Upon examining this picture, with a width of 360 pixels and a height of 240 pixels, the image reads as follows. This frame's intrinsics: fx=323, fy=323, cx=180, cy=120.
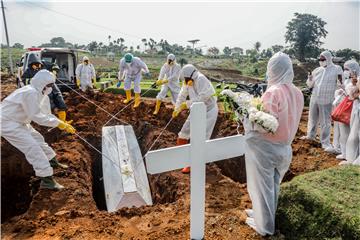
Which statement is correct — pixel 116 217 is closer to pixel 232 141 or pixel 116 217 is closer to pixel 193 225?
pixel 193 225

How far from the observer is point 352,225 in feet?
9.98

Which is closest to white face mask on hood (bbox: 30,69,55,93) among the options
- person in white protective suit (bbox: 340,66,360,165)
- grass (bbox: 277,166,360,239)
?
grass (bbox: 277,166,360,239)

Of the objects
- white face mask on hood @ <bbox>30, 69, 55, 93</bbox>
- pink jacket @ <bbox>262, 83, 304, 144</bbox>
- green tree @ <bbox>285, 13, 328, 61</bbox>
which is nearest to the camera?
pink jacket @ <bbox>262, 83, 304, 144</bbox>

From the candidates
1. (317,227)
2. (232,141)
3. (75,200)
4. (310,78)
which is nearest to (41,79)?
(75,200)

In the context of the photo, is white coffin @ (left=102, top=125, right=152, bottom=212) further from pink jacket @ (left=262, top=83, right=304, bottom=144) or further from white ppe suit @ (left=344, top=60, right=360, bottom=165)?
white ppe suit @ (left=344, top=60, right=360, bottom=165)

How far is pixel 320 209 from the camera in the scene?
3293 millimetres

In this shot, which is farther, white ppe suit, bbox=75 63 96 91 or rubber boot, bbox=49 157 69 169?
white ppe suit, bbox=75 63 96 91

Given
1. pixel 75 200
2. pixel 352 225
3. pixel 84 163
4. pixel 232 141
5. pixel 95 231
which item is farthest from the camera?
pixel 84 163

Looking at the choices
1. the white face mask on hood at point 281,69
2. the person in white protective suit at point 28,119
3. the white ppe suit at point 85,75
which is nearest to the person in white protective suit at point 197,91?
the person in white protective suit at point 28,119

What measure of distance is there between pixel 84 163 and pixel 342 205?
491 cm

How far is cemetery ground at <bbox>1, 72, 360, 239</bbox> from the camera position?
12.4 feet

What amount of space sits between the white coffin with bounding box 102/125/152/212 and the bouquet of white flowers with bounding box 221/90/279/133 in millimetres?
3081

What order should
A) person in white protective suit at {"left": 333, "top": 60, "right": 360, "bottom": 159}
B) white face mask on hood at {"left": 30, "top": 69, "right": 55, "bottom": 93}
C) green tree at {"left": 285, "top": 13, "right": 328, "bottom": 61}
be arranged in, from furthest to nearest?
green tree at {"left": 285, "top": 13, "right": 328, "bottom": 61} < person in white protective suit at {"left": 333, "top": 60, "right": 360, "bottom": 159} < white face mask on hood at {"left": 30, "top": 69, "right": 55, "bottom": 93}

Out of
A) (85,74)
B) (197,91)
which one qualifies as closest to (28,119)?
(197,91)
